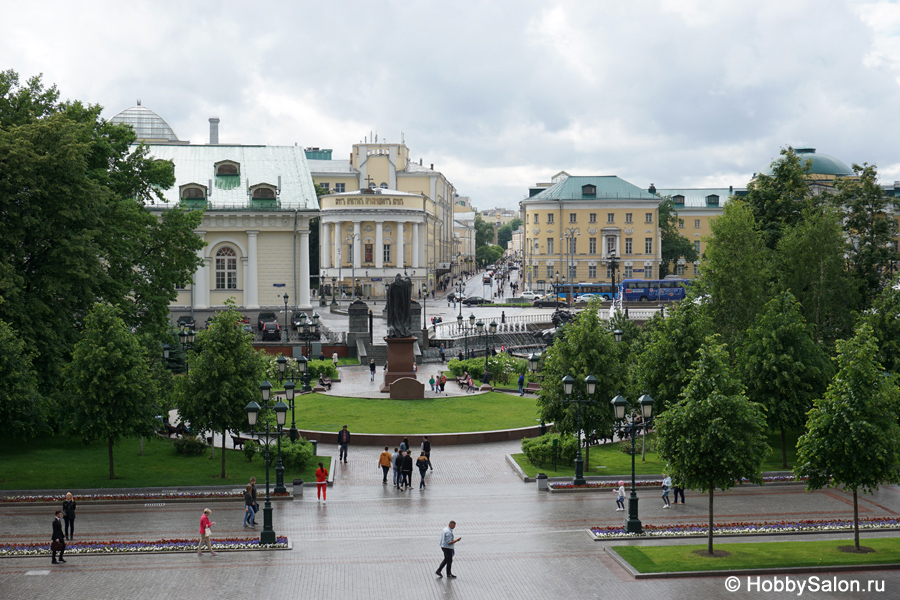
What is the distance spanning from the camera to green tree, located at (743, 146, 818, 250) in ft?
136

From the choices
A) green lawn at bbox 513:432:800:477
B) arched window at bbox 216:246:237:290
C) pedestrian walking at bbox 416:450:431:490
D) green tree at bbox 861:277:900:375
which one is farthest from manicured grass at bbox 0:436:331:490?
arched window at bbox 216:246:237:290

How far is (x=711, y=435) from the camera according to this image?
20297 mm

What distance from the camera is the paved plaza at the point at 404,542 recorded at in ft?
56.9

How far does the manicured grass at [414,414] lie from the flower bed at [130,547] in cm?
1315

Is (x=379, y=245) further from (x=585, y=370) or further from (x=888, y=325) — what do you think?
(x=888, y=325)

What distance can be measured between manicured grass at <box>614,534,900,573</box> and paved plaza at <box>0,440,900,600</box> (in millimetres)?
503

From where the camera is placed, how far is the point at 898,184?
99.7 metres

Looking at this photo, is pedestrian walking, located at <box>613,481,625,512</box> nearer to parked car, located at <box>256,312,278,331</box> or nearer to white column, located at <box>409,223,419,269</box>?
parked car, located at <box>256,312,278,331</box>

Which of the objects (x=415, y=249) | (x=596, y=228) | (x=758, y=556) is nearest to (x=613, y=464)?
(x=758, y=556)

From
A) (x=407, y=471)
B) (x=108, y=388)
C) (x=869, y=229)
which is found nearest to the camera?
(x=108, y=388)

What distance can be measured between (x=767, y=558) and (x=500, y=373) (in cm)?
2808

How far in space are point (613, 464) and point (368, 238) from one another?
78.0 metres

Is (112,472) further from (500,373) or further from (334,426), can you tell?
(500,373)

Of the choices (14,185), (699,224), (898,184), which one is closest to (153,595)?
(14,185)
